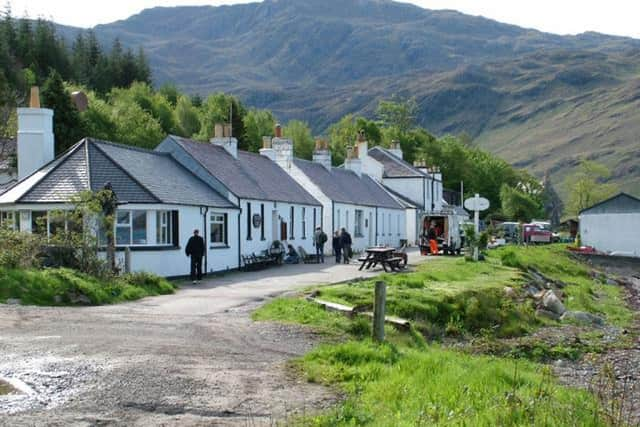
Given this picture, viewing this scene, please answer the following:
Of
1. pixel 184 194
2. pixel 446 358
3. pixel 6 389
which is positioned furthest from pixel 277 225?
pixel 6 389

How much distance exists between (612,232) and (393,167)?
2019 centimetres

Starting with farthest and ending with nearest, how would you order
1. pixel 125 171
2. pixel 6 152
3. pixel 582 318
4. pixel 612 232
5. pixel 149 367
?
1. pixel 612 232
2. pixel 6 152
3. pixel 125 171
4. pixel 582 318
5. pixel 149 367

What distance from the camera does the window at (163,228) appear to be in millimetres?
30141

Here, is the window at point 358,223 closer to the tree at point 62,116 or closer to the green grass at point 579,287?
the green grass at point 579,287

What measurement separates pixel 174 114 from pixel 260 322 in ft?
245

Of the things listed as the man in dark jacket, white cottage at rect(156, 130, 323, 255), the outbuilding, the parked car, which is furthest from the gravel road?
the parked car

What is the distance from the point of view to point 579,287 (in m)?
39.4

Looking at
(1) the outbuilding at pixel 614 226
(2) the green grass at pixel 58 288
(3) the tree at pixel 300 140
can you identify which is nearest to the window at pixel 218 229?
(2) the green grass at pixel 58 288

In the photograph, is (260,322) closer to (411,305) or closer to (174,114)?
(411,305)

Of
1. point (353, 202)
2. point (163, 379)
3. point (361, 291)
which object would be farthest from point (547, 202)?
point (163, 379)

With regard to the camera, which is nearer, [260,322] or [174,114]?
[260,322]

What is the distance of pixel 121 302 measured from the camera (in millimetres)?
22016

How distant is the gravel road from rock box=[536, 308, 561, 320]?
11148 millimetres

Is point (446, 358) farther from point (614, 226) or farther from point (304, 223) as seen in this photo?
point (614, 226)
